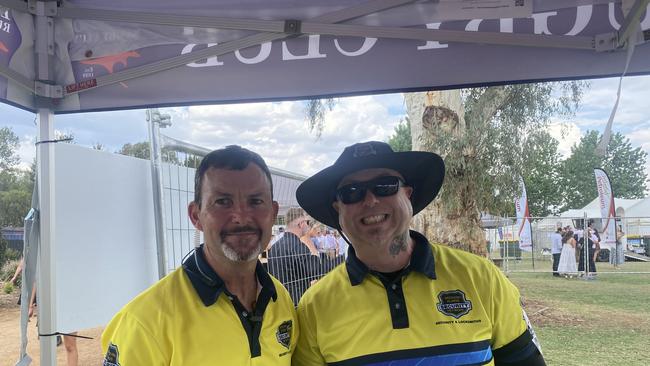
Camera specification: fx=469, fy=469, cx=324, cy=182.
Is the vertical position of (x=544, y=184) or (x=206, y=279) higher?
(x=544, y=184)

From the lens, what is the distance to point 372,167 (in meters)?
2.09

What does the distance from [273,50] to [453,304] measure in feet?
4.76

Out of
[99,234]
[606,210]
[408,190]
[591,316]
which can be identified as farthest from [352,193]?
[606,210]

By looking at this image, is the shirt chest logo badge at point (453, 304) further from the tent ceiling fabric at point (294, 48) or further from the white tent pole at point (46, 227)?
the white tent pole at point (46, 227)

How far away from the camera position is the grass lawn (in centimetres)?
752

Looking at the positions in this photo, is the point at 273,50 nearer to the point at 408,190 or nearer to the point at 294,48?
the point at 294,48

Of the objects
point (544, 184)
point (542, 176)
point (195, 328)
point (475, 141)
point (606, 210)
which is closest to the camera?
point (195, 328)

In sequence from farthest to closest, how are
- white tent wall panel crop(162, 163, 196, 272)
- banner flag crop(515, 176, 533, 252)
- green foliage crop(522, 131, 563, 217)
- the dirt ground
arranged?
banner flag crop(515, 176, 533, 252) → green foliage crop(522, 131, 563, 217) → the dirt ground → white tent wall panel crop(162, 163, 196, 272)

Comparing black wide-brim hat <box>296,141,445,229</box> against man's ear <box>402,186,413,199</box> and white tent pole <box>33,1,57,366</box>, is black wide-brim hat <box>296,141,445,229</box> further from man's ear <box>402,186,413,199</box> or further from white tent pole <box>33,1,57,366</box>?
white tent pole <box>33,1,57,366</box>

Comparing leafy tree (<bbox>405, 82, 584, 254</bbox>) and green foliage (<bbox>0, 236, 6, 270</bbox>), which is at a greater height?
leafy tree (<bbox>405, 82, 584, 254</bbox>)

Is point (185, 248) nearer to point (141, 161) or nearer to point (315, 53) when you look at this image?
point (141, 161)

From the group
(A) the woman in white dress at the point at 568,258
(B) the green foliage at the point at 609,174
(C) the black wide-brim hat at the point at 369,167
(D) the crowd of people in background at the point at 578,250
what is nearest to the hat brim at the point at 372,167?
(C) the black wide-brim hat at the point at 369,167

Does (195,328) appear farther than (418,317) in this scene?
No

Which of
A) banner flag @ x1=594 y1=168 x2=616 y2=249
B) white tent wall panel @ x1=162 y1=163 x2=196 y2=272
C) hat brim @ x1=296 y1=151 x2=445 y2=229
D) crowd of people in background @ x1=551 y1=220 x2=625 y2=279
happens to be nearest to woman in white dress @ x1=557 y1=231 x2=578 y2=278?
crowd of people in background @ x1=551 y1=220 x2=625 y2=279
